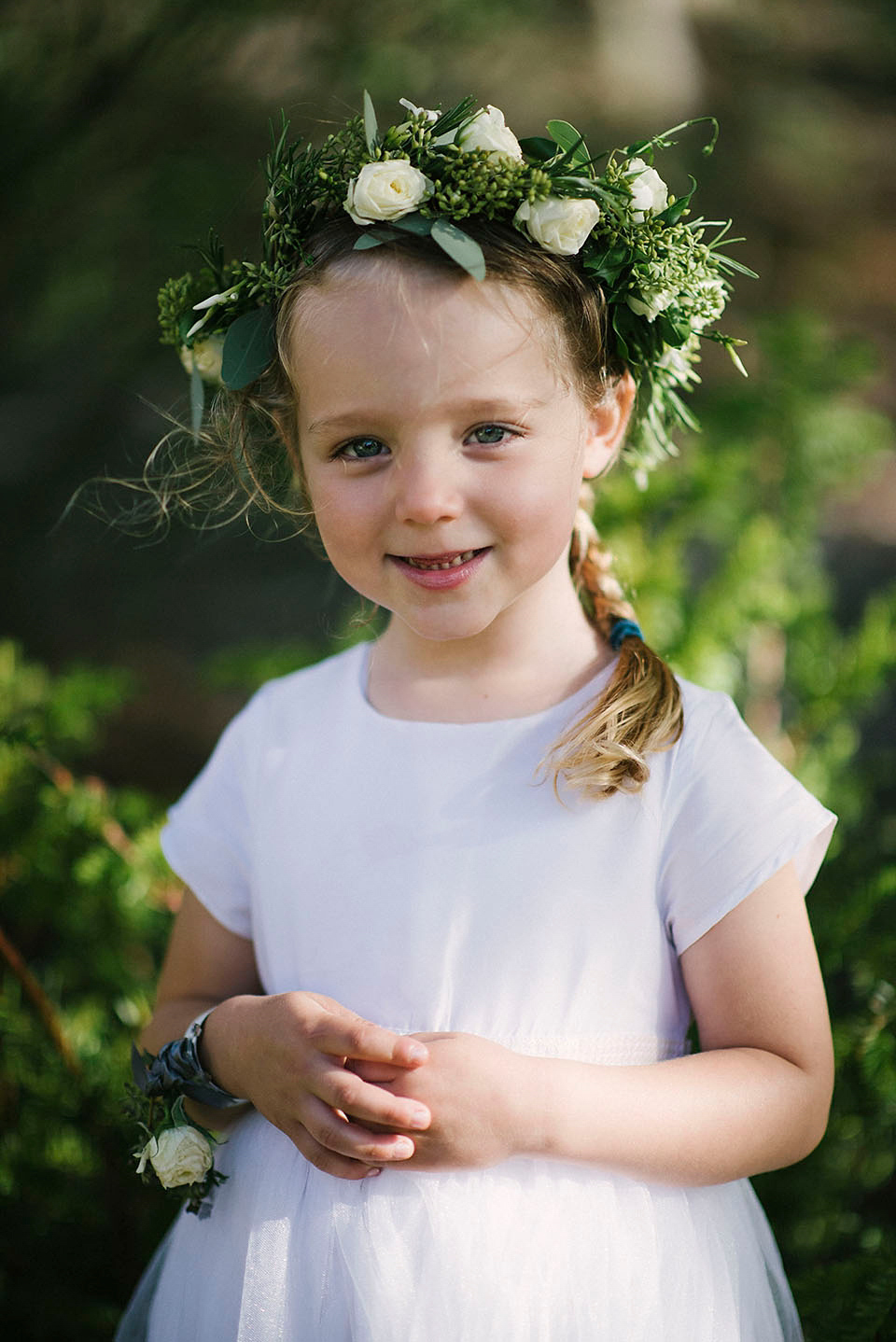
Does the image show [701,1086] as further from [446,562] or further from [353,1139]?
[446,562]

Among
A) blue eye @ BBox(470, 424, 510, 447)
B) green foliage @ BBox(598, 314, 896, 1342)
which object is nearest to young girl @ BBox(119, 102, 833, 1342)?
blue eye @ BBox(470, 424, 510, 447)

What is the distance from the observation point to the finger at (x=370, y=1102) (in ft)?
4.35

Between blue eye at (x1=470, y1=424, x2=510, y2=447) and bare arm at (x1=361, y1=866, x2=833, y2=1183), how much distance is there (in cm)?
69

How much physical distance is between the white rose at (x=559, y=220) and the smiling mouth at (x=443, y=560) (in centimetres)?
41

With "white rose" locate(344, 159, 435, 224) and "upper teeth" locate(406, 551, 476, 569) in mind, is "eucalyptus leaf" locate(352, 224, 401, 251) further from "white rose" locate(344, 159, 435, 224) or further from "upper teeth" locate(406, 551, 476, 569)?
"upper teeth" locate(406, 551, 476, 569)

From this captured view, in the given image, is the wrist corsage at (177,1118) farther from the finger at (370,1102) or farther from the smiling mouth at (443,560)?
the smiling mouth at (443,560)

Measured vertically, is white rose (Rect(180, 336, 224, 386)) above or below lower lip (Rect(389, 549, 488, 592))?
above

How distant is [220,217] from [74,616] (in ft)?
6.55

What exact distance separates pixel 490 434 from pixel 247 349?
0.40 metres

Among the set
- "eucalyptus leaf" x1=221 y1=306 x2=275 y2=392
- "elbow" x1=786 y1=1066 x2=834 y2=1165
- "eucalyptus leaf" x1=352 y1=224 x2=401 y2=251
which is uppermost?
"eucalyptus leaf" x1=352 y1=224 x2=401 y2=251

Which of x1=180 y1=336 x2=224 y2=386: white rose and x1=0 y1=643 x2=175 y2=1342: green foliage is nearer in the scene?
x1=180 y1=336 x2=224 y2=386: white rose

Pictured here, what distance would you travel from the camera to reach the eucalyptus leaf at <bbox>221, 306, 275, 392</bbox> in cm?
159

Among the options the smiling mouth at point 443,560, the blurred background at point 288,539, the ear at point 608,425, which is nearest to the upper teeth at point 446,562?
the smiling mouth at point 443,560

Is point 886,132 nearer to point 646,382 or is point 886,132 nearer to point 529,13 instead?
point 529,13
